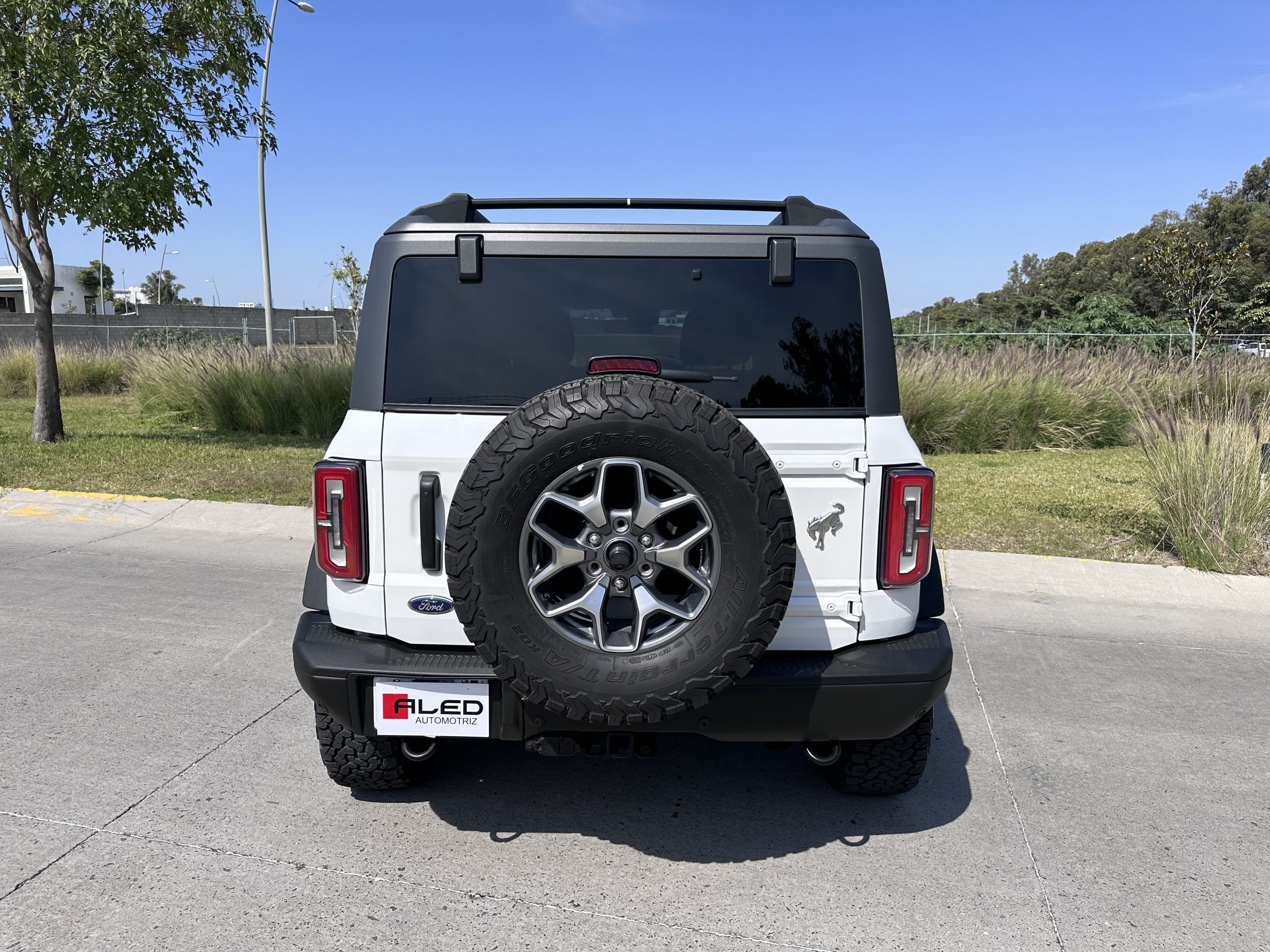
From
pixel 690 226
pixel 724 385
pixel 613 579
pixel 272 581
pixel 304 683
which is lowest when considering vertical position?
pixel 272 581

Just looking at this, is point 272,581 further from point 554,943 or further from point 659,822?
point 554,943

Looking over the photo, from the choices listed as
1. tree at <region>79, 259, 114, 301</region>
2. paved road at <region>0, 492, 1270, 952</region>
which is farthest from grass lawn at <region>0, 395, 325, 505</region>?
tree at <region>79, 259, 114, 301</region>

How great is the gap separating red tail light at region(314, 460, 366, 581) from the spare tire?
0.42m

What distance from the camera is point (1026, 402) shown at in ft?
44.2

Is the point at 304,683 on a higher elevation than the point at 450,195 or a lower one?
lower

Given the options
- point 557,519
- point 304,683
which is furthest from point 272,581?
point 557,519

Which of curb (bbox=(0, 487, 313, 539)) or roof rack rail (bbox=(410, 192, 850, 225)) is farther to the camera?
curb (bbox=(0, 487, 313, 539))

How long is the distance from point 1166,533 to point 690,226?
20.4 ft

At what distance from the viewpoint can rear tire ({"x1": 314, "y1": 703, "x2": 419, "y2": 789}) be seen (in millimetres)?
3271

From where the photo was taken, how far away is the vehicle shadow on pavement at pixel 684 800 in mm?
3242

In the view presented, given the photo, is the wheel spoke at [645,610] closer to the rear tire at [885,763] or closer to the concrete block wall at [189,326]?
the rear tire at [885,763]

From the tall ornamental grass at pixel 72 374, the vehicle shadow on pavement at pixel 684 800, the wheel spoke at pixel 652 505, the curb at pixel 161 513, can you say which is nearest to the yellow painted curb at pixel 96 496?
the curb at pixel 161 513

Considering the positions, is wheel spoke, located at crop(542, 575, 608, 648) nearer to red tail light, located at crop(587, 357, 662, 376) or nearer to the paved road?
red tail light, located at crop(587, 357, 662, 376)

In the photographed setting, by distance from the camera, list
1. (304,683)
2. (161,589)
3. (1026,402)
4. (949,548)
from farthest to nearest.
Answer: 1. (1026,402)
2. (949,548)
3. (161,589)
4. (304,683)
